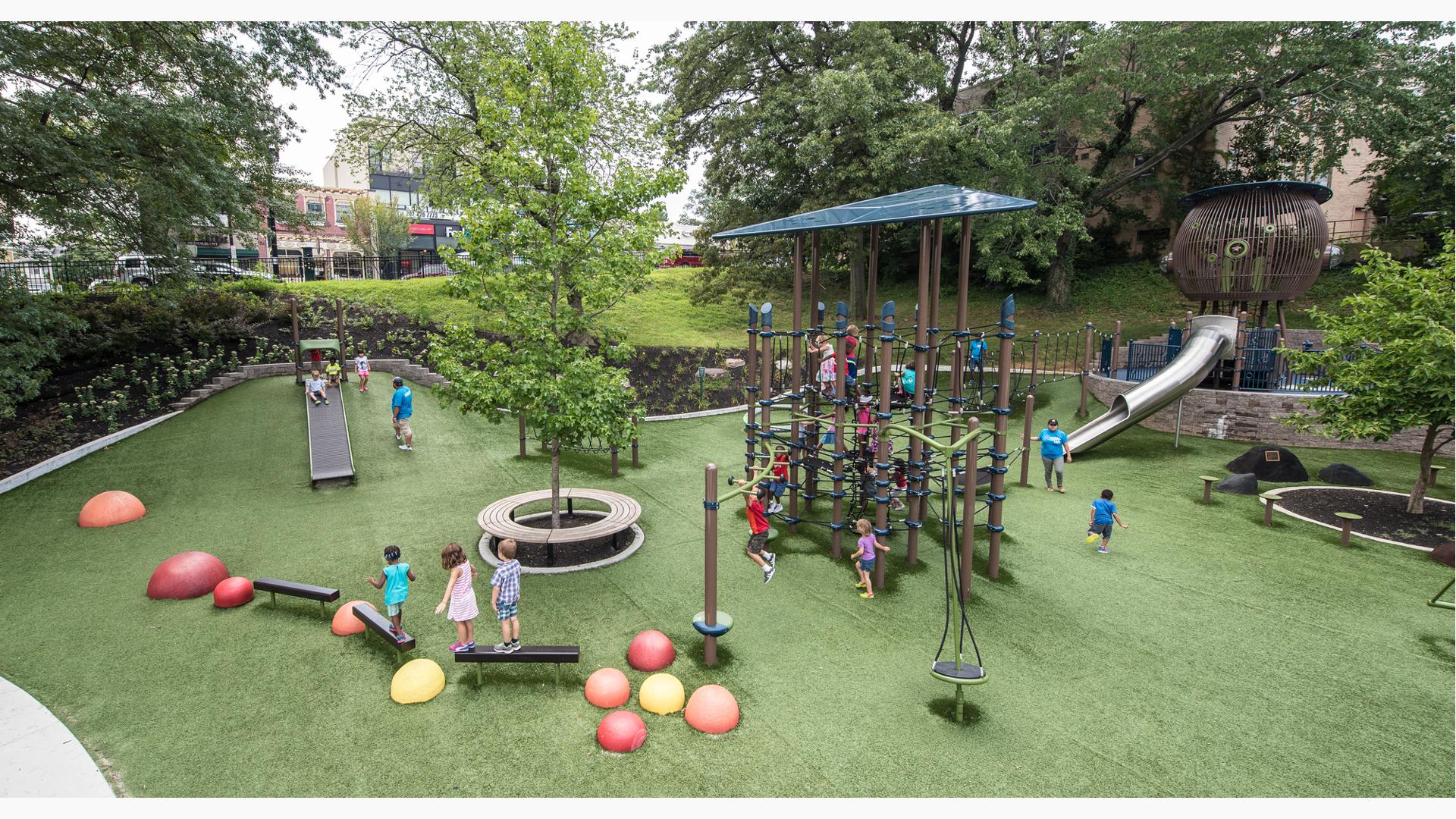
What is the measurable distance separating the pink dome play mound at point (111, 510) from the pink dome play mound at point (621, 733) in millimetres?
9967

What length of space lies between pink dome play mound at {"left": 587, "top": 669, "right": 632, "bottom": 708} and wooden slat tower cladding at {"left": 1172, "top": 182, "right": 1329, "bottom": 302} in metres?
19.6

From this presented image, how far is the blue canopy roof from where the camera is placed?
8617 millimetres

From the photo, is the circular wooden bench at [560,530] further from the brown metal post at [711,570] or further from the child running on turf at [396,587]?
the brown metal post at [711,570]

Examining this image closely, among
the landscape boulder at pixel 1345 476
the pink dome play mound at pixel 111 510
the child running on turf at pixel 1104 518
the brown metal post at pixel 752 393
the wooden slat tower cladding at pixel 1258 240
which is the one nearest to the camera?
the child running on turf at pixel 1104 518

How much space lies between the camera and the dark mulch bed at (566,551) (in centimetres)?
1021

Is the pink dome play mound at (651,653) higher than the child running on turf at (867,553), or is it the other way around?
the child running on turf at (867,553)

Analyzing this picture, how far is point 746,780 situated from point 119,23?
16.8 m

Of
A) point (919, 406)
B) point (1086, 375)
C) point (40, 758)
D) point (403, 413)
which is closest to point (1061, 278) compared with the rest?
point (1086, 375)

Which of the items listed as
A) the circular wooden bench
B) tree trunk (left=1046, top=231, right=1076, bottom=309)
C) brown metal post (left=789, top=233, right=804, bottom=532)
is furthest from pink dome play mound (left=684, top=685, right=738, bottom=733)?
tree trunk (left=1046, top=231, right=1076, bottom=309)

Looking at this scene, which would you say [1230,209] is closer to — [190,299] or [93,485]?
[93,485]

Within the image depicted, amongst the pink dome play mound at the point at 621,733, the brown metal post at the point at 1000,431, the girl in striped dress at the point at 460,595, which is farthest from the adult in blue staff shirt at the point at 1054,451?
the girl in striped dress at the point at 460,595

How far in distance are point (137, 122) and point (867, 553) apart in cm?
1376

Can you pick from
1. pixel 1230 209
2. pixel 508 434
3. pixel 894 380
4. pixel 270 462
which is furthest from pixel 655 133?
pixel 1230 209

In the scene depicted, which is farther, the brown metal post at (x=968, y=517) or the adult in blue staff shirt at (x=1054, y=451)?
the adult in blue staff shirt at (x=1054, y=451)
